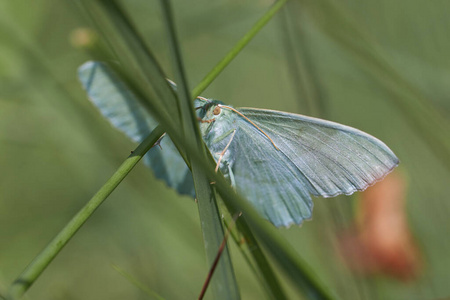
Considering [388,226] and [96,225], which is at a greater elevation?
[388,226]

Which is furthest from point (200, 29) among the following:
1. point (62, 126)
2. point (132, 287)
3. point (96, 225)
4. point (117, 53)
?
point (117, 53)

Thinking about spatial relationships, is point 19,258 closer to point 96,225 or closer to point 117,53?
point 96,225

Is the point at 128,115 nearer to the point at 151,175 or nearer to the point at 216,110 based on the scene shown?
the point at 216,110

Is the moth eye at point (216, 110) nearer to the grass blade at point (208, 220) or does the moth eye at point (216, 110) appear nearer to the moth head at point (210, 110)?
the moth head at point (210, 110)

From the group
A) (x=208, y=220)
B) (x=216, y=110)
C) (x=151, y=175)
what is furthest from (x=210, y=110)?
(x=151, y=175)

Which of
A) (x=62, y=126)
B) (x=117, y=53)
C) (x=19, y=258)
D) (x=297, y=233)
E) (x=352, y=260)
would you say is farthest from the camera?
(x=297, y=233)

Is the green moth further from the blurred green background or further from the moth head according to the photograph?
the blurred green background

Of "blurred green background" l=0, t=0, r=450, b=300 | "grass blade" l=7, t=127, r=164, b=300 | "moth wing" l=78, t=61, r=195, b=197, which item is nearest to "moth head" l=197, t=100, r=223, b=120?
"moth wing" l=78, t=61, r=195, b=197
